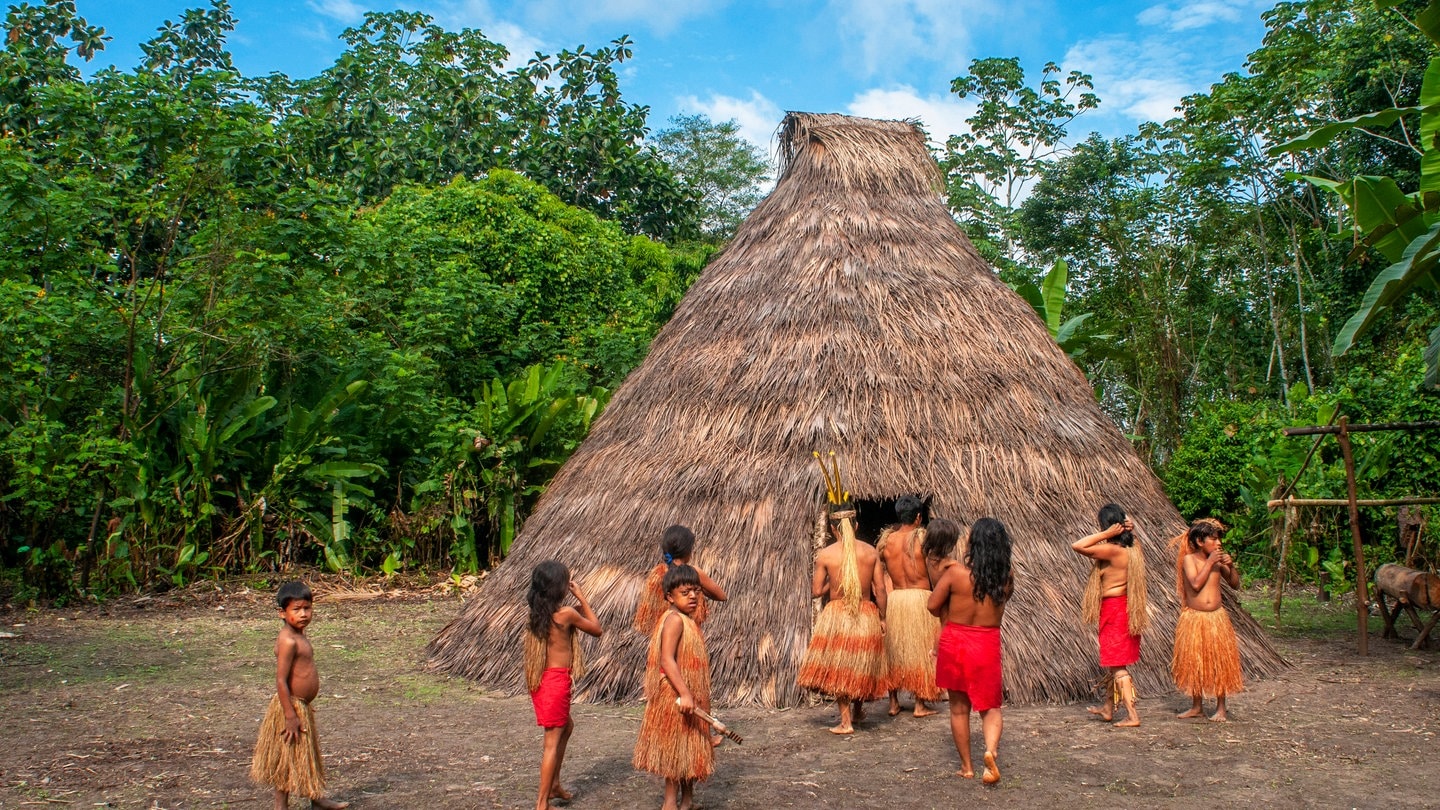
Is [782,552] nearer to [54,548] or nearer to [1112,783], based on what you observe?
[1112,783]

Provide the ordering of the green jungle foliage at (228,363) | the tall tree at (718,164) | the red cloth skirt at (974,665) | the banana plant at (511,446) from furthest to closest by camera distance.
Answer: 1. the tall tree at (718,164)
2. the banana plant at (511,446)
3. the green jungle foliage at (228,363)
4. the red cloth skirt at (974,665)

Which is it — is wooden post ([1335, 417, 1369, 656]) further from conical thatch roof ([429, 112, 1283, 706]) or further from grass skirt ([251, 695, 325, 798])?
grass skirt ([251, 695, 325, 798])

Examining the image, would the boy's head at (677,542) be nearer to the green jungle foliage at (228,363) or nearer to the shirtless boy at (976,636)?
the shirtless boy at (976,636)

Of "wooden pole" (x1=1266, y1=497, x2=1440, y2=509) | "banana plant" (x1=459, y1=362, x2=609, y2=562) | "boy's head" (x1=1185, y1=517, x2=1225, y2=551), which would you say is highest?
"banana plant" (x1=459, y1=362, x2=609, y2=562)

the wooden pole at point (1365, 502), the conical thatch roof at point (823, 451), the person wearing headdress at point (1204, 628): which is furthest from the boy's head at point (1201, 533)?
the wooden pole at point (1365, 502)

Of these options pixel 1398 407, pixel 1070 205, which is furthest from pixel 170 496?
pixel 1070 205

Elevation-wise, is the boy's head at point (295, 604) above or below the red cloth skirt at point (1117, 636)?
above

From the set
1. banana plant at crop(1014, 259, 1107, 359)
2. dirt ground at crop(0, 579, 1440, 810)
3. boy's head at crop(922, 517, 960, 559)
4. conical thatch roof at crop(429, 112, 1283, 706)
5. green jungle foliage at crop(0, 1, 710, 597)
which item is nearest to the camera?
dirt ground at crop(0, 579, 1440, 810)

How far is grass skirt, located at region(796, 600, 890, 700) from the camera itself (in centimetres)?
600

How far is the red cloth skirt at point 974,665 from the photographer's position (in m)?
5.11

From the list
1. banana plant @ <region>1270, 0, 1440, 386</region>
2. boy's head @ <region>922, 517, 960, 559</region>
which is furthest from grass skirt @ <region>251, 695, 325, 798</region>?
banana plant @ <region>1270, 0, 1440, 386</region>

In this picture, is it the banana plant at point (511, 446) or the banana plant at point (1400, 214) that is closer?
the banana plant at point (1400, 214)

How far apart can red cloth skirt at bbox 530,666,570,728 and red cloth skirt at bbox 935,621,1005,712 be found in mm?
1786

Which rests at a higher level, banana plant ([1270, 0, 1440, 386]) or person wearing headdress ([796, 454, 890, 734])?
banana plant ([1270, 0, 1440, 386])
